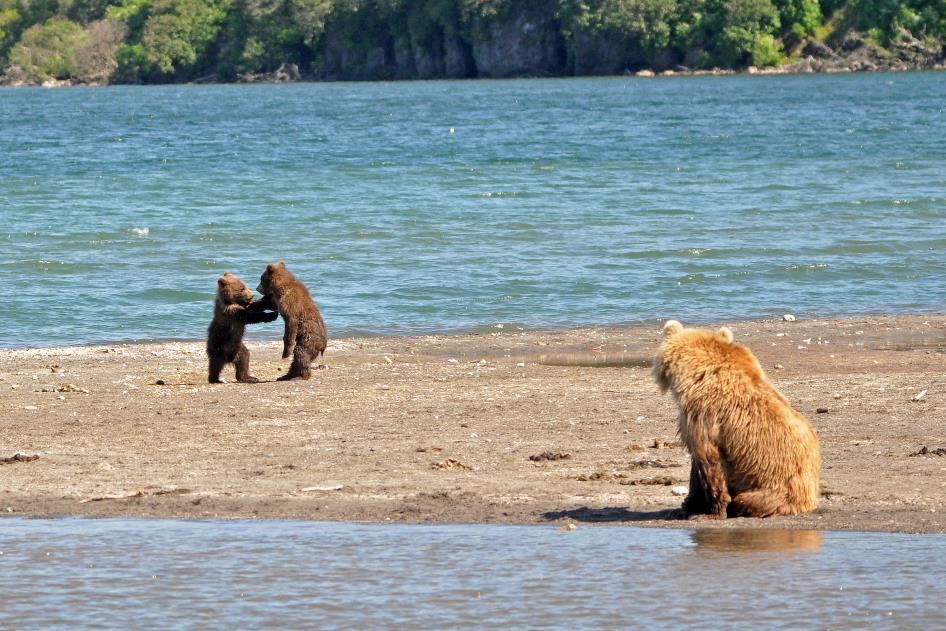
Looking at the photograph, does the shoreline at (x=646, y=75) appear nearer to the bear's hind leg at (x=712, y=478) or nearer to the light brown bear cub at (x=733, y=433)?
the light brown bear cub at (x=733, y=433)

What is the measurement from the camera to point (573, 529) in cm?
721

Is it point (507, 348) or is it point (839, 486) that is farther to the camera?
point (507, 348)

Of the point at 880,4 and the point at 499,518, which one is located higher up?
the point at 880,4

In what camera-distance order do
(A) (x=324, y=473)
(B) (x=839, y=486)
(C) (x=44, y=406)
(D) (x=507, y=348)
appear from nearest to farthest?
(B) (x=839, y=486) < (A) (x=324, y=473) < (C) (x=44, y=406) < (D) (x=507, y=348)

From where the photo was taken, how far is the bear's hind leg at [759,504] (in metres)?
7.09

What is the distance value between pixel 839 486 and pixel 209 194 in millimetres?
24124

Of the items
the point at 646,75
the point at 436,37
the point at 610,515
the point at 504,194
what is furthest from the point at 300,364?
the point at 436,37

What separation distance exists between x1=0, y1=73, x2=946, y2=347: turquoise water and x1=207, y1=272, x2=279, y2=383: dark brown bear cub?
309cm

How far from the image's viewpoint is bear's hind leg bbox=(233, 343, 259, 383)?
39.4 ft

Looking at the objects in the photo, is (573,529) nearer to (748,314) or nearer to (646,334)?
(646,334)

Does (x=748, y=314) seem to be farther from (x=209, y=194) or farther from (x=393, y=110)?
(x=393, y=110)

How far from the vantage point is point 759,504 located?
7.10m

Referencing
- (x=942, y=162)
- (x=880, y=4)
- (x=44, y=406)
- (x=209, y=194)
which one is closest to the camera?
(x=44, y=406)

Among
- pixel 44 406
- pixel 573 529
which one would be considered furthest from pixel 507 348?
pixel 573 529
